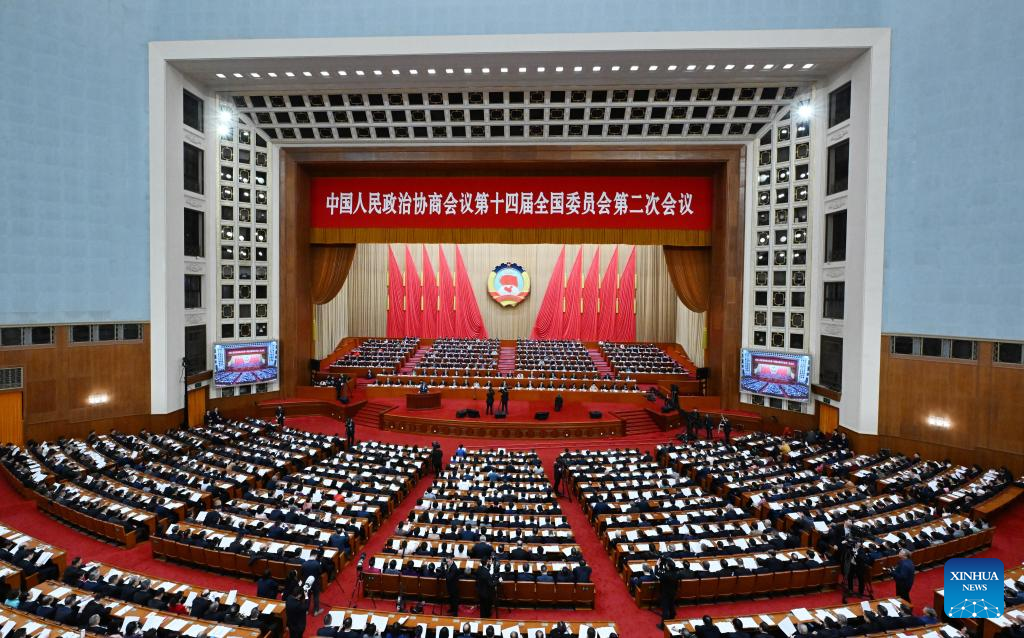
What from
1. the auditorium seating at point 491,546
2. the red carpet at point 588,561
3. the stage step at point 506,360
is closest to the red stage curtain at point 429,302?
the stage step at point 506,360

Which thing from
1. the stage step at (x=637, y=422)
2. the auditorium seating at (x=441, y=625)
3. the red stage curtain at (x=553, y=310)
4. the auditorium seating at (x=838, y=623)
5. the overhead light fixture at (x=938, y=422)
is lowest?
the stage step at (x=637, y=422)

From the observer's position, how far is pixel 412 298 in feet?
127

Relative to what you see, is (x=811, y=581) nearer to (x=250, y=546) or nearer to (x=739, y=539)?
(x=739, y=539)

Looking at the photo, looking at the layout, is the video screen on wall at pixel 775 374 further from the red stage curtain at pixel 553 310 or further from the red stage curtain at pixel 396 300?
the red stage curtain at pixel 396 300

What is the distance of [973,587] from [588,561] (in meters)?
6.30

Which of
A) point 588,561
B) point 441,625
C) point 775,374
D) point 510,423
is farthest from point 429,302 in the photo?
point 441,625

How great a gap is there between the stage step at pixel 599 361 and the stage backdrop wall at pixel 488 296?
461 centimetres

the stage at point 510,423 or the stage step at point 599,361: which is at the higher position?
the stage step at point 599,361

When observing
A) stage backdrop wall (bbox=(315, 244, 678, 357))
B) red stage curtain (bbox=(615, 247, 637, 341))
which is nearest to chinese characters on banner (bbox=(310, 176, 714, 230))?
red stage curtain (bbox=(615, 247, 637, 341))

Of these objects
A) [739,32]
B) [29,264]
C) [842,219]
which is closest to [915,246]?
[842,219]

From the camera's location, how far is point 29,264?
17.2m

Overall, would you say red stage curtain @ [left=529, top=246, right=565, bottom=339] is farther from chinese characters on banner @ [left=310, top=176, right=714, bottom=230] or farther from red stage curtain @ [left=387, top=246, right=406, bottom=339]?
chinese characters on banner @ [left=310, top=176, right=714, bottom=230]

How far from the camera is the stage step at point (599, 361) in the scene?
100 ft

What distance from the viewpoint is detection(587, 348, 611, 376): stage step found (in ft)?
100
